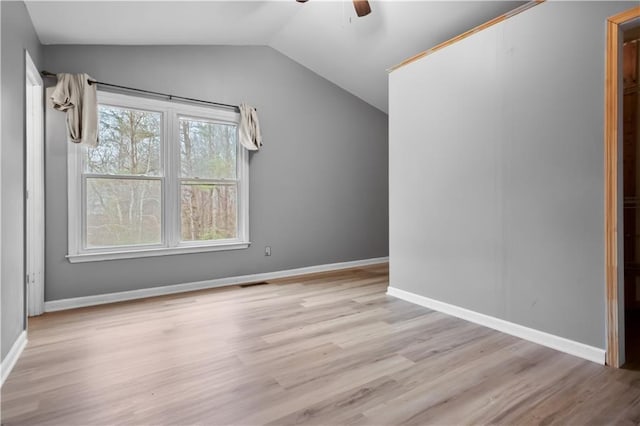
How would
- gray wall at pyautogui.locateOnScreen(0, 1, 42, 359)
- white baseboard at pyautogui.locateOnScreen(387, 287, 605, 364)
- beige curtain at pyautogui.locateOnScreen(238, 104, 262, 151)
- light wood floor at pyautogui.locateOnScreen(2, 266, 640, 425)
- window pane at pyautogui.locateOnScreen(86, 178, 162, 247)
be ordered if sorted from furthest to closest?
1. beige curtain at pyautogui.locateOnScreen(238, 104, 262, 151)
2. window pane at pyautogui.locateOnScreen(86, 178, 162, 247)
3. white baseboard at pyautogui.locateOnScreen(387, 287, 605, 364)
4. gray wall at pyautogui.locateOnScreen(0, 1, 42, 359)
5. light wood floor at pyautogui.locateOnScreen(2, 266, 640, 425)

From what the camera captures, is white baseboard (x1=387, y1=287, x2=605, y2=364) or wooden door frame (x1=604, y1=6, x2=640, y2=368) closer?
wooden door frame (x1=604, y1=6, x2=640, y2=368)

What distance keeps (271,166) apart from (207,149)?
886mm

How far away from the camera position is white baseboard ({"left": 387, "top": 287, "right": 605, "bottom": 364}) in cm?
231

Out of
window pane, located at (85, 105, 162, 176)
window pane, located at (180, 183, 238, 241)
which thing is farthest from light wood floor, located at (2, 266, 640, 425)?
window pane, located at (85, 105, 162, 176)

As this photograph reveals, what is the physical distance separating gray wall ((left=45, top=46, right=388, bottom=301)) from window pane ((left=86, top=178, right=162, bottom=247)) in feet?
0.77

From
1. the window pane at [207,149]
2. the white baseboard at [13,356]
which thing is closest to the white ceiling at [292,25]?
the window pane at [207,149]

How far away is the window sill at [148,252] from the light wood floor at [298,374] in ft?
1.87

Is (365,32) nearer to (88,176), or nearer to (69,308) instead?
(88,176)

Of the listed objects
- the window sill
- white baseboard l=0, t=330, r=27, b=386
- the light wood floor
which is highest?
the window sill

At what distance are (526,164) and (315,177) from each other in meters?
3.09

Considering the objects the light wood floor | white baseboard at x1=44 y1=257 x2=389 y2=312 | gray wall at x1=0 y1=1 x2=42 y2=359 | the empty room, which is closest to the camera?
the light wood floor

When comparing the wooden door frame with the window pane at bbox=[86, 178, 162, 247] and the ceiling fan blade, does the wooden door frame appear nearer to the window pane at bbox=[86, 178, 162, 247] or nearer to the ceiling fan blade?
the ceiling fan blade

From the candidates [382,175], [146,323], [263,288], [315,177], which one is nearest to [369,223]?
[382,175]

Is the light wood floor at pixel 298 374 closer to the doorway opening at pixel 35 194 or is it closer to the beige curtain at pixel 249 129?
the doorway opening at pixel 35 194
